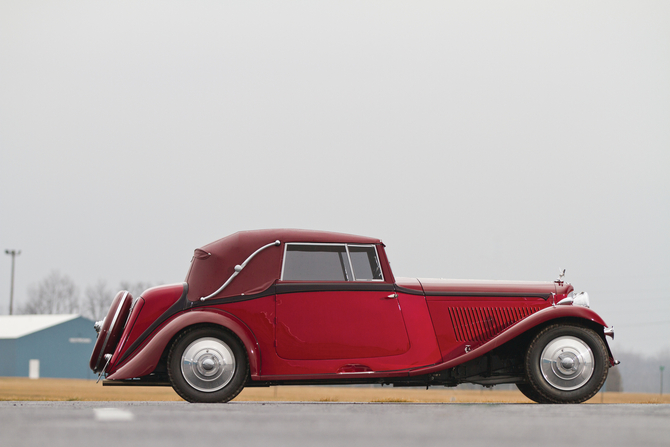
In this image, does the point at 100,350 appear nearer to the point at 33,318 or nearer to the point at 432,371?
the point at 432,371

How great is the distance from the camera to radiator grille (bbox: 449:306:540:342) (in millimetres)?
8336

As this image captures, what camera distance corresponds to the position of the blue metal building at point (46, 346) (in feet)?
186

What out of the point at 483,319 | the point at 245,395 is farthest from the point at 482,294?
the point at 245,395

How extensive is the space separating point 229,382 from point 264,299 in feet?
3.02

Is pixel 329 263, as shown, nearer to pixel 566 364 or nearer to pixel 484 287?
pixel 484 287

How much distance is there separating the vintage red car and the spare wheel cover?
12 millimetres

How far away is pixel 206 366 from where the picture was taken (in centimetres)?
742

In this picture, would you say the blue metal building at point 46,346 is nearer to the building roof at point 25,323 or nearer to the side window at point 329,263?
the building roof at point 25,323

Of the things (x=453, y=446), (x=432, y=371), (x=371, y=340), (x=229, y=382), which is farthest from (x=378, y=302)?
(x=453, y=446)

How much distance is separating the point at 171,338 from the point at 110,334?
0.92 m

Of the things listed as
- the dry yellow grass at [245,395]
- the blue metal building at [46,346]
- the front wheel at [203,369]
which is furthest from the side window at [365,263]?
the blue metal building at [46,346]

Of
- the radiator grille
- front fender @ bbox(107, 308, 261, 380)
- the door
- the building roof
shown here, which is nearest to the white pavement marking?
front fender @ bbox(107, 308, 261, 380)

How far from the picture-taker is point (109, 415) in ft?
18.3

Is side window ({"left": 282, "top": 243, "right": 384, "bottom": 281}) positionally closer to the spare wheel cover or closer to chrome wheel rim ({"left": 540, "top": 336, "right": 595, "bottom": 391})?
the spare wheel cover
